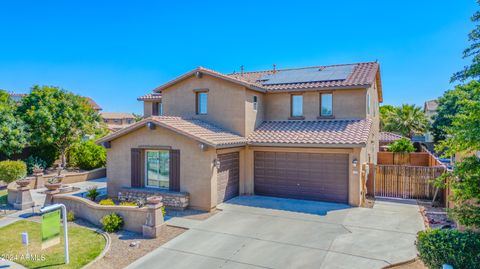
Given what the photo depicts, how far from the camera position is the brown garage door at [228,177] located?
1381cm

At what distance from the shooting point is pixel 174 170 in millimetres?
13555

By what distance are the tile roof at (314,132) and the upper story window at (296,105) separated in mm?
615

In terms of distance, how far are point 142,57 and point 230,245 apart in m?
22.3

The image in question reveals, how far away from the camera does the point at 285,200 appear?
1464 cm

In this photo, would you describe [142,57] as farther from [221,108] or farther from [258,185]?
[258,185]

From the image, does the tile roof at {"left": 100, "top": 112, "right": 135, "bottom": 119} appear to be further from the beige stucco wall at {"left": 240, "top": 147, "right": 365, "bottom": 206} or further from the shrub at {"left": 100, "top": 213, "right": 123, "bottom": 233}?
the shrub at {"left": 100, "top": 213, "right": 123, "bottom": 233}

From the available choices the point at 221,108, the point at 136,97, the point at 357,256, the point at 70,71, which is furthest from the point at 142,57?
the point at 357,256

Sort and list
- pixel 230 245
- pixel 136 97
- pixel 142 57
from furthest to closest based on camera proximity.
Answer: pixel 142 57 → pixel 136 97 → pixel 230 245

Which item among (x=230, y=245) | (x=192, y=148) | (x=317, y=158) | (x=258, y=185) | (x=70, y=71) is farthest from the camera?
(x=70, y=71)

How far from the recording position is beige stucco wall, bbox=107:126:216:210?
42.2ft

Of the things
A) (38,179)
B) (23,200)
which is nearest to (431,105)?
(38,179)

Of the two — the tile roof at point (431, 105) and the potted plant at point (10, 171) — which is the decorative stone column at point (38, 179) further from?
the tile roof at point (431, 105)

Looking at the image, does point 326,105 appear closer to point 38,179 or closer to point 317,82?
point 317,82

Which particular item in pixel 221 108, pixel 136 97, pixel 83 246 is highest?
pixel 136 97
